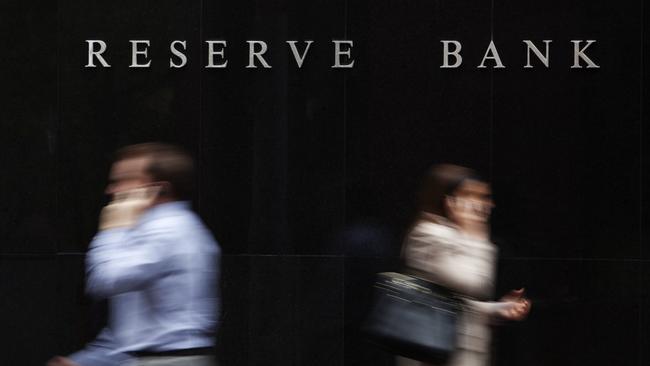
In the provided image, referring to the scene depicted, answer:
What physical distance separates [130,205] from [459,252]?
1.57 meters

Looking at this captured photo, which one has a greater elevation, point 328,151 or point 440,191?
point 328,151

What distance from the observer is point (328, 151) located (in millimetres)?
7727

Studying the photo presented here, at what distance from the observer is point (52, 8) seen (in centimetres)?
778

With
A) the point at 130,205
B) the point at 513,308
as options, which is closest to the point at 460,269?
the point at 513,308

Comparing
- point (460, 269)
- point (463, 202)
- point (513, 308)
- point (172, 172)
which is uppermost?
point (172, 172)

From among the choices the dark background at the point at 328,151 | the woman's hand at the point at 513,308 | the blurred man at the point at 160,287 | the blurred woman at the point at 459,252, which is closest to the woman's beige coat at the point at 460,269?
the blurred woman at the point at 459,252

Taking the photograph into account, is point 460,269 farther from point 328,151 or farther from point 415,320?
point 328,151

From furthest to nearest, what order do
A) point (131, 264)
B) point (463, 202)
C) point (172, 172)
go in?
point (463, 202)
point (172, 172)
point (131, 264)

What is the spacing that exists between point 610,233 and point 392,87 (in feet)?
6.50

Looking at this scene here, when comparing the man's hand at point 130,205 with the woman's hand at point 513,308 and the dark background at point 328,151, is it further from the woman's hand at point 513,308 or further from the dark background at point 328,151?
the dark background at point 328,151

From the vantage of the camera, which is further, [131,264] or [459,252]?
[459,252]

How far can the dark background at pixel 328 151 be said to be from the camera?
7.62 m

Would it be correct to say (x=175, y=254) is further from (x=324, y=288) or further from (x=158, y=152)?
(x=324, y=288)

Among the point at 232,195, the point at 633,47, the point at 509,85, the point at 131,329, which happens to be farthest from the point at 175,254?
the point at 633,47
